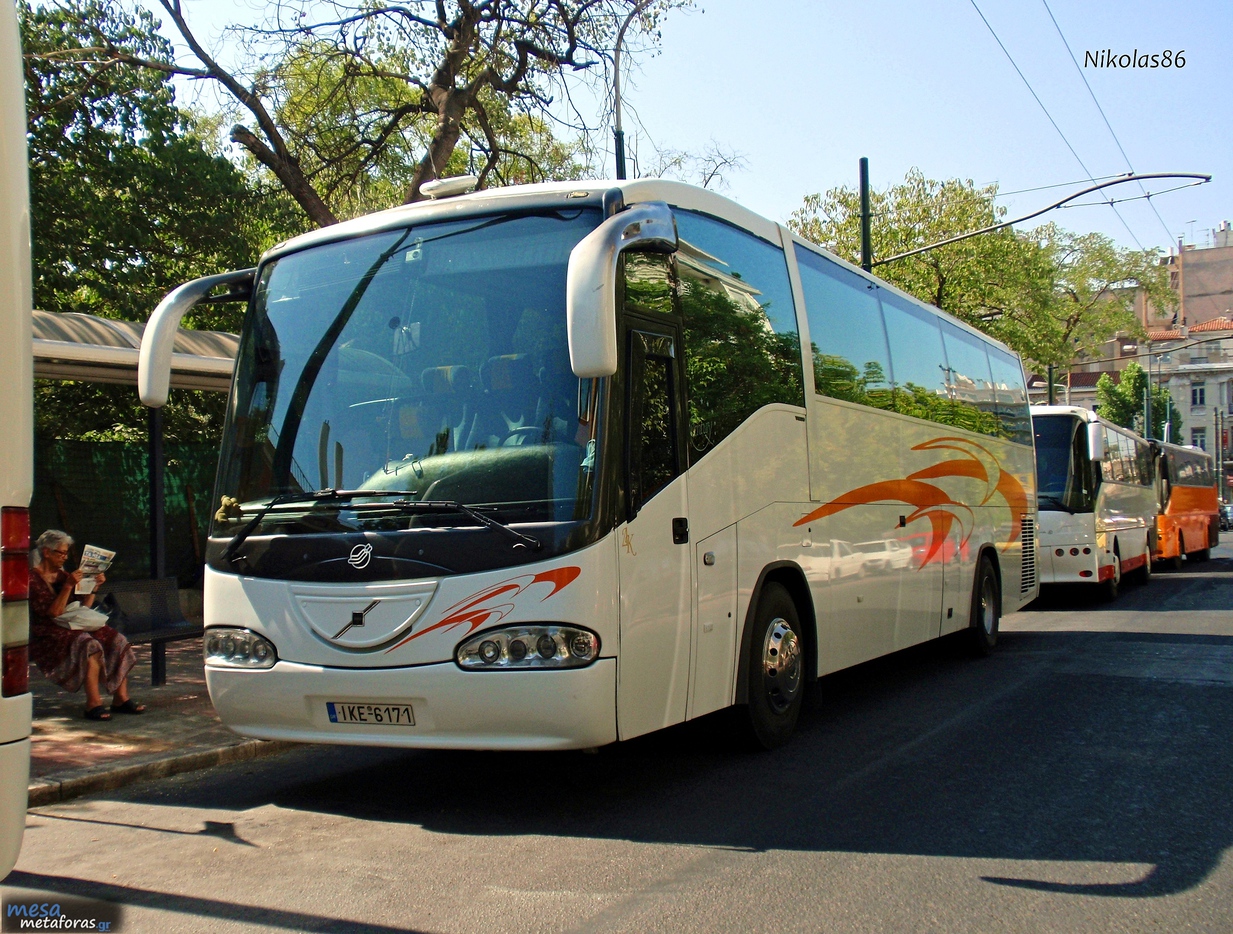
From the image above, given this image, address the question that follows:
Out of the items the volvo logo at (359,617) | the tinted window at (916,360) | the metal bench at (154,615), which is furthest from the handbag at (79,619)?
the tinted window at (916,360)

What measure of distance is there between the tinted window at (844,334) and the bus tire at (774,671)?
180cm

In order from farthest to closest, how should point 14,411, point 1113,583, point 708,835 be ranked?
point 1113,583
point 708,835
point 14,411

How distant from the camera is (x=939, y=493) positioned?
35.6 feet

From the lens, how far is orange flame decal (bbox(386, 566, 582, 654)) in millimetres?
5332

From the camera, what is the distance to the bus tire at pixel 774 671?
22.5ft

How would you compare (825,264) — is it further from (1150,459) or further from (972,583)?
(1150,459)

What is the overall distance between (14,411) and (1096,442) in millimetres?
17467

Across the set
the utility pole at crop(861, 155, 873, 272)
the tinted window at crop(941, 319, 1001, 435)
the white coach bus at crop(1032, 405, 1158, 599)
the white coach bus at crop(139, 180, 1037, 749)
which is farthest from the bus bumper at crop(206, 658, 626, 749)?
the utility pole at crop(861, 155, 873, 272)

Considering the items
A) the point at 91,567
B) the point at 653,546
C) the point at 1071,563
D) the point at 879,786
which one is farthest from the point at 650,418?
the point at 1071,563

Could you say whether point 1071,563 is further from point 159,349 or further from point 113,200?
point 113,200

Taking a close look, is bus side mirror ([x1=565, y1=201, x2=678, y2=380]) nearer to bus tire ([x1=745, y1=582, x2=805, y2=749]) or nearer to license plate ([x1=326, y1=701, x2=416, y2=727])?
license plate ([x1=326, y1=701, x2=416, y2=727])

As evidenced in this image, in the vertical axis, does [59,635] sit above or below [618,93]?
below

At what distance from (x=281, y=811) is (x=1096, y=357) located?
62.2 meters

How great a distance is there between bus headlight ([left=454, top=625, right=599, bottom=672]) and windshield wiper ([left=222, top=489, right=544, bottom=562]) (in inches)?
15.5
